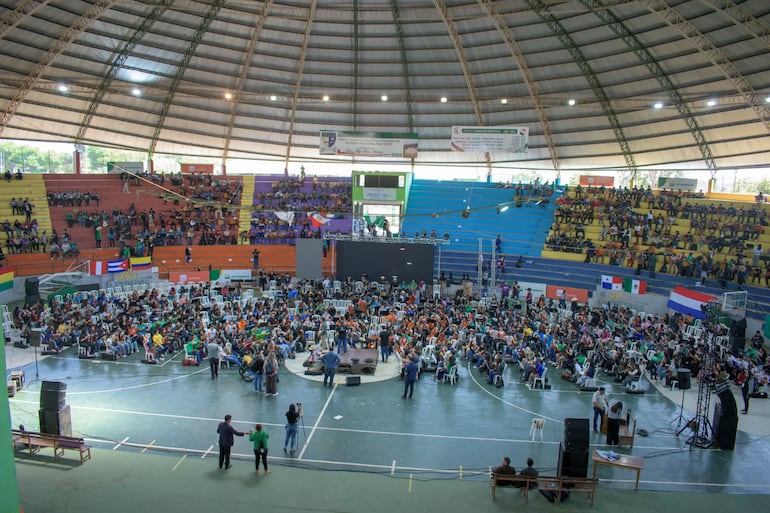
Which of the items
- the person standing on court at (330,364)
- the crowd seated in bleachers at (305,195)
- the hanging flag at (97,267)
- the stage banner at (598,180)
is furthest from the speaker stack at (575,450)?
the stage banner at (598,180)

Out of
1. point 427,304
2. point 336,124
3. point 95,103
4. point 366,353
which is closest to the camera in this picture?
point 366,353

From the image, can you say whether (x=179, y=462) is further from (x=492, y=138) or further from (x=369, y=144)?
(x=492, y=138)

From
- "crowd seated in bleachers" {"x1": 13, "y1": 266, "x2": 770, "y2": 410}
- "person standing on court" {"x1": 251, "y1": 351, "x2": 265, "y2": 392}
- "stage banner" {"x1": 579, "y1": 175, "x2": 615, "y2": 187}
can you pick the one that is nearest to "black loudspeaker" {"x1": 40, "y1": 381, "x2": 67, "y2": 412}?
"person standing on court" {"x1": 251, "y1": 351, "x2": 265, "y2": 392}

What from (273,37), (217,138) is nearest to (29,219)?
(217,138)

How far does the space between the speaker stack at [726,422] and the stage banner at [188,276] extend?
26.4 meters

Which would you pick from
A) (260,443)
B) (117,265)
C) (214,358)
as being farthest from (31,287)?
(260,443)

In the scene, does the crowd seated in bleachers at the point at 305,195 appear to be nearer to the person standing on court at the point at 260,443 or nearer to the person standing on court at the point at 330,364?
the person standing on court at the point at 330,364

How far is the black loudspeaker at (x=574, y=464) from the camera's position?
11617 mm

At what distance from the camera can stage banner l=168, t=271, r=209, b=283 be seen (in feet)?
105

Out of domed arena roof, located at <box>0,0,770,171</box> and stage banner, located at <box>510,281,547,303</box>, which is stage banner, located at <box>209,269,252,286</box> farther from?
stage banner, located at <box>510,281,547,303</box>

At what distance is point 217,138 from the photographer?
4356 cm

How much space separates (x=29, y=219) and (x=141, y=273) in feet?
32.2

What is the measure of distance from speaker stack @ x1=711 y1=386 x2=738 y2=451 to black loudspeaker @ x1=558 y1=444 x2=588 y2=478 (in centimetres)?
482

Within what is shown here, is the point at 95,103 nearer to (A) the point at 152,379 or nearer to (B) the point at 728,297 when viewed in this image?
(A) the point at 152,379
